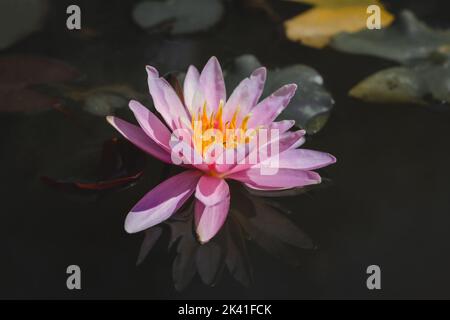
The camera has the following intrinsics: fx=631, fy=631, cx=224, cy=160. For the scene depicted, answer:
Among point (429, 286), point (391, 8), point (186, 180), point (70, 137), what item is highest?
point (391, 8)

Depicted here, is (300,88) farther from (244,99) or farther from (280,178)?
(280,178)

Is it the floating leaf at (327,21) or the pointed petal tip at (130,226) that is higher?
the floating leaf at (327,21)

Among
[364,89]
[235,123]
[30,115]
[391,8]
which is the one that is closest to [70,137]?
[30,115]

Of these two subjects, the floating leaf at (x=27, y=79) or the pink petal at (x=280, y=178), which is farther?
the floating leaf at (x=27, y=79)

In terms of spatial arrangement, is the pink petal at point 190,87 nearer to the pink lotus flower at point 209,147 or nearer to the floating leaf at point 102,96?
the pink lotus flower at point 209,147

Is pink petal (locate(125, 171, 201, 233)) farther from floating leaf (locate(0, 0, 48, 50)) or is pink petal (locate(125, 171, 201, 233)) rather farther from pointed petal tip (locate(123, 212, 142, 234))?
floating leaf (locate(0, 0, 48, 50))

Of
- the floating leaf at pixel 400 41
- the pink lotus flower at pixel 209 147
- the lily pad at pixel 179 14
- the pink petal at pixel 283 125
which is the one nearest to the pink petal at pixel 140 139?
the pink lotus flower at pixel 209 147

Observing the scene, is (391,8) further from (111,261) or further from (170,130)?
(111,261)

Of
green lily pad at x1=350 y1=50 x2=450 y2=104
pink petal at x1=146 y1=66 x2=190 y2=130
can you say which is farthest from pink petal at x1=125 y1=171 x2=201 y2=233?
green lily pad at x1=350 y1=50 x2=450 y2=104
